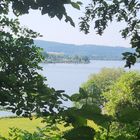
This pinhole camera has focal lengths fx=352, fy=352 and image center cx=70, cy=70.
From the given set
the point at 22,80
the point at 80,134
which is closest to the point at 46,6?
the point at 22,80

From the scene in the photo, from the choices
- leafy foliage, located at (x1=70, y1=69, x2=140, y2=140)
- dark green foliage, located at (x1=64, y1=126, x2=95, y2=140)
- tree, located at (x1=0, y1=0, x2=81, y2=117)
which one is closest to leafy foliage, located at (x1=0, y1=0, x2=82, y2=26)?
tree, located at (x1=0, y1=0, x2=81, y2=117)

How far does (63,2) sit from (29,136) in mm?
2743

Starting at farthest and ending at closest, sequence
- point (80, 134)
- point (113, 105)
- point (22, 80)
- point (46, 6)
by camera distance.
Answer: point (113, 105)
point (22, 80)
point (46, 6)
point (80, 134)

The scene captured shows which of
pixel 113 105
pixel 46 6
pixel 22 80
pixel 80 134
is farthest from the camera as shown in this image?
pixel 113 105

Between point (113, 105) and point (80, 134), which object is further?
point (113, 105)

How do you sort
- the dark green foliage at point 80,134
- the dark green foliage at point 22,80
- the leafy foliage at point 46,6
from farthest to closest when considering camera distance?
1. the dark green foliage at point 22,80
2. the leafy foliage at point 46,6
3. the dark green foliage at point 80,134

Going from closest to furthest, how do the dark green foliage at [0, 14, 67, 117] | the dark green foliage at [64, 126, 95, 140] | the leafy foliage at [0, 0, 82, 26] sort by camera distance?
the dark green foliage at [64, 126, 95, 140] < the leafy foliage at [0, 0, 82, 26] < the dark green foliage at [0, 14, 67, 117]

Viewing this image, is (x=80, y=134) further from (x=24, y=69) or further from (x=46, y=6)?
(x=24, y=69)

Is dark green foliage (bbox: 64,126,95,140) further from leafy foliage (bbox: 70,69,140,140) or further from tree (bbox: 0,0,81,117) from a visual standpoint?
tree (bbox: 0,0,81,117)

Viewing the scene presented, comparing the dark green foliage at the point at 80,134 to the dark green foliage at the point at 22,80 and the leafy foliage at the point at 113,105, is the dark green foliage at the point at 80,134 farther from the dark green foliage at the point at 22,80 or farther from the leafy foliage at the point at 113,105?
the dark green foliage at the point at 22,80

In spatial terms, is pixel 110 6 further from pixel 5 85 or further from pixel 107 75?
pixel 107 75

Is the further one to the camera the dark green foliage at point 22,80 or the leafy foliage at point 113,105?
the dark green foliage at point 22,80

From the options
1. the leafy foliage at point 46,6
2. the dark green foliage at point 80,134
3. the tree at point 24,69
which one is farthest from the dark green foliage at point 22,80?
the dark green foliage at point 80,134

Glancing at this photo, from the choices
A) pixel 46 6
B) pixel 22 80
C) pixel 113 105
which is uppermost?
pixel 46 6
